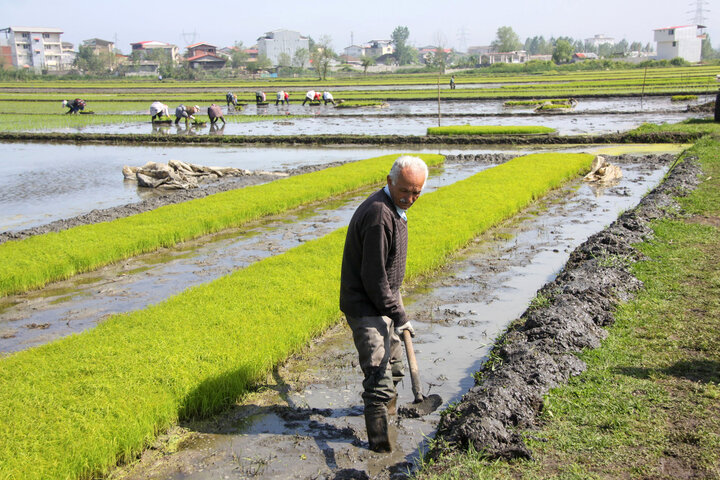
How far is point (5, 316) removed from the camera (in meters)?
7.45

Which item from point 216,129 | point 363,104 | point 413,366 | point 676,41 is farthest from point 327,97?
point 676,41

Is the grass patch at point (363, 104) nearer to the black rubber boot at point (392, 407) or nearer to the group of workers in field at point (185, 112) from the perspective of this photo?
the group of workers in field at point (185, 112)

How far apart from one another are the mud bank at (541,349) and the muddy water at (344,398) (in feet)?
1.18

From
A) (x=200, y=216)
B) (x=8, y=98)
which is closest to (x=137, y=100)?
(x=8, y=98)

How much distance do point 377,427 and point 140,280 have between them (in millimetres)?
5403

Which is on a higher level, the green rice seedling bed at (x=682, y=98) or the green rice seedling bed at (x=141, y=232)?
the green rice seedling bed at (x=682, y=98)

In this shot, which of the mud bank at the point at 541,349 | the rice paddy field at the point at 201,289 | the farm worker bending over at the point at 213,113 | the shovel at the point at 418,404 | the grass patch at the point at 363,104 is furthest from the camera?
the grass patch at the point at 363,104

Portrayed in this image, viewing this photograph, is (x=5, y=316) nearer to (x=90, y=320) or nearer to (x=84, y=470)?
(x=90, y=320)

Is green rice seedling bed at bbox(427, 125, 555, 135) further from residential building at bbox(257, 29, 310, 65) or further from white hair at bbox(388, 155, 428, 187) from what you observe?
residential building at bbox(257, 29, 310, 65)

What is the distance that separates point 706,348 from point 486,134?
786 inches

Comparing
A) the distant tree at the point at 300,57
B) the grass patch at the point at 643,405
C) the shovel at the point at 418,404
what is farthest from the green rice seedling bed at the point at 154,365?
the distant tree at the point at 300,57

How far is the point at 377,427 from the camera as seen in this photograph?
423 centimetres

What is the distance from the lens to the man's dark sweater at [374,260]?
388 cm

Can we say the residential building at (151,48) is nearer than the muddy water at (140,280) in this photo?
No
